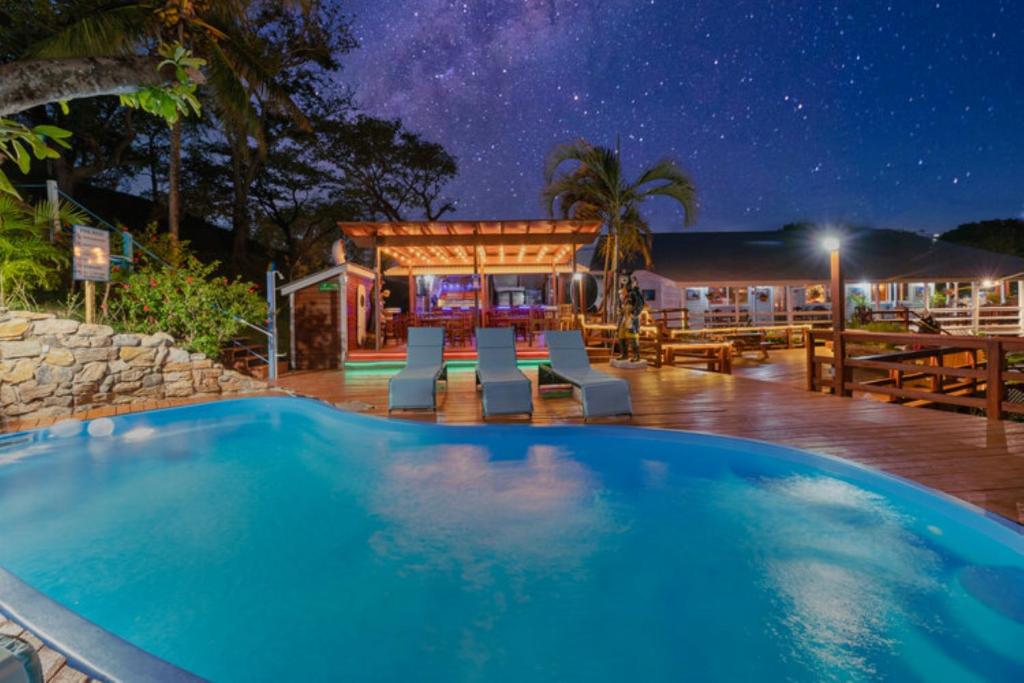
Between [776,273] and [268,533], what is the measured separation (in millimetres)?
22848

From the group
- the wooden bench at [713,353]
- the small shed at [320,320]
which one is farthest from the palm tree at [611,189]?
the small shed at [320,320]

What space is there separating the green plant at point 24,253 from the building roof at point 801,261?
18.5 m

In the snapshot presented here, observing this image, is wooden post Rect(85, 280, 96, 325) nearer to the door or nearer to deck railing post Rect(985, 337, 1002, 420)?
the door

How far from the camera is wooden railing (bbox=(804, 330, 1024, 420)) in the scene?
21.4ft

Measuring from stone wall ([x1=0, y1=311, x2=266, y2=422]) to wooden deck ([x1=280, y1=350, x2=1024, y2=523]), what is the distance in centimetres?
183

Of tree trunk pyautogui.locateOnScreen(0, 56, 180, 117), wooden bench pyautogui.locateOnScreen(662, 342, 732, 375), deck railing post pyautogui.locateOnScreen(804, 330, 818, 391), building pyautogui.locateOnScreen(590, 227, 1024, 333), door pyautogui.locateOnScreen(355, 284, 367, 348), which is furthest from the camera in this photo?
building pyautogui.locateOnScreen(590, 227, 1024, 333)

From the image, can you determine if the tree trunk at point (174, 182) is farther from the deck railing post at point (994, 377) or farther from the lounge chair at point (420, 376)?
the deck railing post at point (994, 377)

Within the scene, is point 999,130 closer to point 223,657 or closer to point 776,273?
point 776,273

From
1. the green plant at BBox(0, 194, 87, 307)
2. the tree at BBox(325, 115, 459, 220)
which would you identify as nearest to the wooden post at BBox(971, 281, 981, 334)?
the tree at BBox(325, 115, 459, 220)

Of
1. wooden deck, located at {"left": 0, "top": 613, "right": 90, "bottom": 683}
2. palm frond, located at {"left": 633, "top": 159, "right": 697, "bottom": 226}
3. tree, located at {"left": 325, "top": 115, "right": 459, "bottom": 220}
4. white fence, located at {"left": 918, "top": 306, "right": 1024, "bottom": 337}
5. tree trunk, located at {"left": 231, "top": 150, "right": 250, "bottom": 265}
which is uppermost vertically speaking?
tree, located at {"left": 325, "top": 115, "right": 459, "bottom": 220}

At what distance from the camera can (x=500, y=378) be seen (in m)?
7.45

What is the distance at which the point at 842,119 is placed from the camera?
1362 inches

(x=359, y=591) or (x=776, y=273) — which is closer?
(x=359, y=591)

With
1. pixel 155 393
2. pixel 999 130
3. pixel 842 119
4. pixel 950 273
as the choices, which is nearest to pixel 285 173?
pixel 155 393
